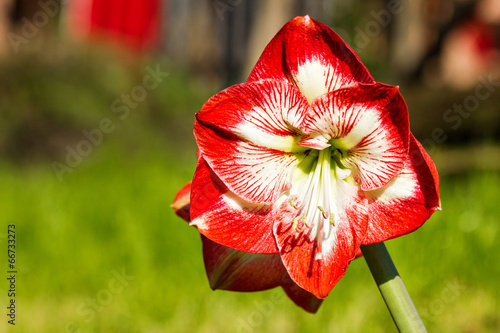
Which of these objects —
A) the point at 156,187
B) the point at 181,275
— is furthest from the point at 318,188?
the point at 156,187

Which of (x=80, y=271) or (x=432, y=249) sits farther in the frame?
(x=80, y=271)

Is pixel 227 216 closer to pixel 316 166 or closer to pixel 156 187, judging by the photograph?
pixel 316 166

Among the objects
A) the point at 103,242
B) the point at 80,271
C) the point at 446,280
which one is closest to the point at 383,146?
the point at 446,280

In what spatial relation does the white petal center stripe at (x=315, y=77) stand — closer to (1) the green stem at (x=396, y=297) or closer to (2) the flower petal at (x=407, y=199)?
(2) the flower petal at (x=407, y=199)

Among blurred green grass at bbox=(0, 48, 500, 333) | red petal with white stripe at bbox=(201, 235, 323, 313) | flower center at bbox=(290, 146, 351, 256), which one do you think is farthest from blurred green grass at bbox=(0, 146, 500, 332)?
flower center at bbox=(290, 146, 351, 256)

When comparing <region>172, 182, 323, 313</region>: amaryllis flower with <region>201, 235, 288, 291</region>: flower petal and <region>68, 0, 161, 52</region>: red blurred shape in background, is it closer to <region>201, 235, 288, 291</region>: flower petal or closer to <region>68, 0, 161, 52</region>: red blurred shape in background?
<region>201, 235, 288, 291</region>: flower petal

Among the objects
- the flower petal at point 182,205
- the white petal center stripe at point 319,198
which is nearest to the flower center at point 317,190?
the white petal center stripe at point 319,198

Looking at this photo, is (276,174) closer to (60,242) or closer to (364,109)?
(364,109)

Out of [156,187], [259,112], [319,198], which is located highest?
[259,112]
